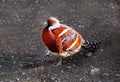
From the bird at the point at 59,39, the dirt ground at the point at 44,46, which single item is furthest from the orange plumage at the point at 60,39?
the dirt ground at the point at 44,46

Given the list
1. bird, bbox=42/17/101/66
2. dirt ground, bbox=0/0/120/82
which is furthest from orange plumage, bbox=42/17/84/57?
dirt ground, bbox=0/0/120/82

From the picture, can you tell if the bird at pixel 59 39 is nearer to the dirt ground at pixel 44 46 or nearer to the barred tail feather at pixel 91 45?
the barred tail feather at pixel 91 45

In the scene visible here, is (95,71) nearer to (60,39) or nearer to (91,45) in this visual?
(91,45)

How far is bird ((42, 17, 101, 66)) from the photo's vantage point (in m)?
3.90

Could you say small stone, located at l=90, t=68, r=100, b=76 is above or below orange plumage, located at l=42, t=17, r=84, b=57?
below

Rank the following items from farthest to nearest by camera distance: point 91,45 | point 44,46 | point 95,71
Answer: point 44,46 → point 91,45 → point 95,71

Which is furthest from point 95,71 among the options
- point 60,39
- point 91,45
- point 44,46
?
point 44,46

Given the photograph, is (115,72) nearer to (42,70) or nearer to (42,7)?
(42,70)

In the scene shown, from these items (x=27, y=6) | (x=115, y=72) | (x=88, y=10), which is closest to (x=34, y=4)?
(x=27, y=6)

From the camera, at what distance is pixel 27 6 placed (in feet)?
18.2

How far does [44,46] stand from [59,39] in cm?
72

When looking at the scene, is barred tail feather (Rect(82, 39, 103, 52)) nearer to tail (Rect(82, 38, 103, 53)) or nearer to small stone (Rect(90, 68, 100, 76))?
tail (Rect(82, 38, 103, 53))

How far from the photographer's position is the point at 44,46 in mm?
4605

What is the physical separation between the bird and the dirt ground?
258 millimetres
